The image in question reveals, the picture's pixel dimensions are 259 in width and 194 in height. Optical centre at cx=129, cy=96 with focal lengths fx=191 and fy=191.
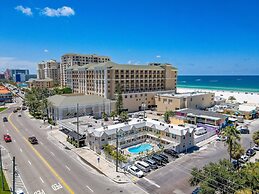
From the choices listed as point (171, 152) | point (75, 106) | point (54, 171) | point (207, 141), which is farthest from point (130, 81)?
point (54, 171)

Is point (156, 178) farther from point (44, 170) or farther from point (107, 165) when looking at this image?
point (44, 170)

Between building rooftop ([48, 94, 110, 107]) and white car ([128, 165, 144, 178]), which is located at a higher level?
building rooftop ([48, 94, 110, 107])

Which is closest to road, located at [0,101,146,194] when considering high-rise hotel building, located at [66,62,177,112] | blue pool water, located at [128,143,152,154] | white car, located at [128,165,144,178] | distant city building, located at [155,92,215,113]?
white car, located at [128,165,144,178]

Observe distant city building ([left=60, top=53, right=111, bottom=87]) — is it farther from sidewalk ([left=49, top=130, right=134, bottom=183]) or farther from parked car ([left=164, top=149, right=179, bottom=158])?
parked car ([left=164, top=149, right=179, bottom=158])

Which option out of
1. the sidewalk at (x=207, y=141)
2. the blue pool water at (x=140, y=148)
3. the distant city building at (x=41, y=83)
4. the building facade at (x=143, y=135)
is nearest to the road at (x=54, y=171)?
the building facade at (x=143, y=135)

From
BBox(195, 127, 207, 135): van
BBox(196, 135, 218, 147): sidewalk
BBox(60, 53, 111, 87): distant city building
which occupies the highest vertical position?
BBox(60, 53, 111, 87): distant city building

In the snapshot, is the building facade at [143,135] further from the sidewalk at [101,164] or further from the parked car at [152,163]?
the parked car at [152,163]
